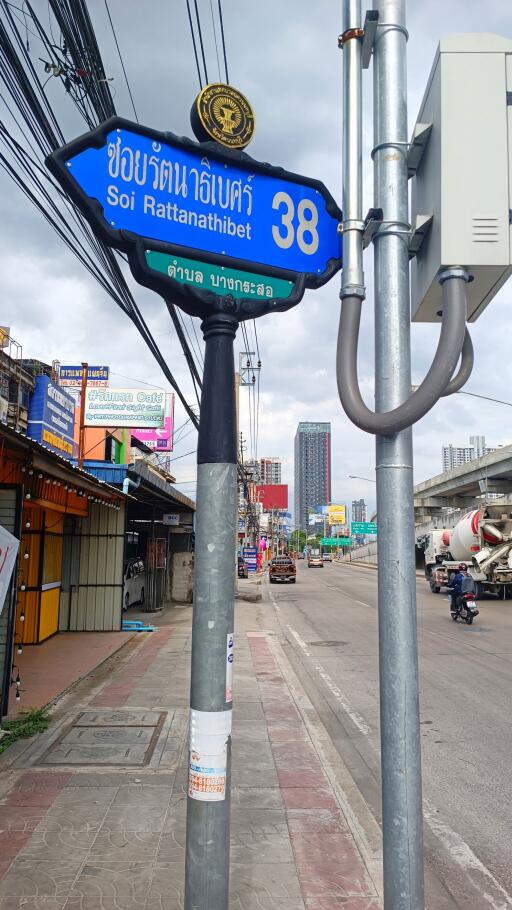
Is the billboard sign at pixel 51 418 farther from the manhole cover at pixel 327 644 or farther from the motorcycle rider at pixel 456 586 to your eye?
the motorcycle rider at pixel 456 586

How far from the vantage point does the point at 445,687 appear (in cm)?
1025

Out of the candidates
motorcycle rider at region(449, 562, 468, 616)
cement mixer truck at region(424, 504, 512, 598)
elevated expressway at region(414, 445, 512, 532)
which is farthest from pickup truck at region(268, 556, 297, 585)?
motorcycle rider at region(449, 562, 468, 616)

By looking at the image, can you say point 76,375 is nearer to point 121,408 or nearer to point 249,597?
point 121,408

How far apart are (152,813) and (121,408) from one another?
15.4m

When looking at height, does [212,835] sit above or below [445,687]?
above

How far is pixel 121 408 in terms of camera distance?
1973 cm

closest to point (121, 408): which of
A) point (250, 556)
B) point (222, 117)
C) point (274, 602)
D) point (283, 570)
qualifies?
point (274, 602)

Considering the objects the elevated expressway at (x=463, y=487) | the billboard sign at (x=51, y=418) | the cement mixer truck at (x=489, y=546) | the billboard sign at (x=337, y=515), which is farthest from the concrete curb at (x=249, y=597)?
the billboard sign at (x=337, y=515)

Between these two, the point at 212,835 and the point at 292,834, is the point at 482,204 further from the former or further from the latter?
the point at 292,834

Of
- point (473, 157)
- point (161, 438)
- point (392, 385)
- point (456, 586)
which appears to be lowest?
point (456, 586)

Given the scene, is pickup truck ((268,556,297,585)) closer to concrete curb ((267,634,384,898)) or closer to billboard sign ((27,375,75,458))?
billboard sign ((27,375,75,458))

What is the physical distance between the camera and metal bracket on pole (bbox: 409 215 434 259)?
2383mm

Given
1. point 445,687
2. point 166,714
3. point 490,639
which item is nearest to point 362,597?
point 490,639

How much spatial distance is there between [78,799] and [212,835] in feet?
12.3
